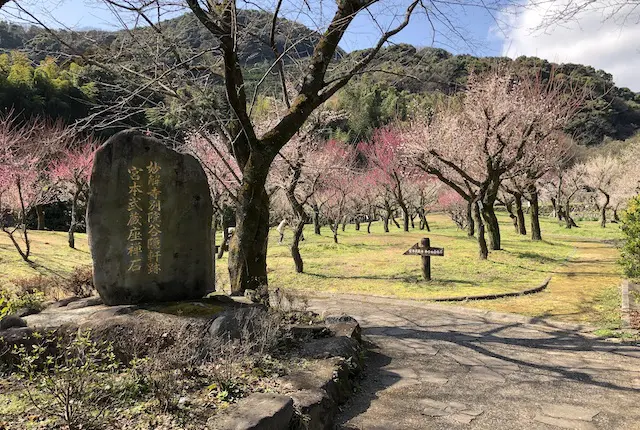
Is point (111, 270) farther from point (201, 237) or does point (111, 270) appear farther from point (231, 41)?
point (231, 41)

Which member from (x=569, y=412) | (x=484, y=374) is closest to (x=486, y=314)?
(x=484, y=374)

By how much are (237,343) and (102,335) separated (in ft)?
4.64

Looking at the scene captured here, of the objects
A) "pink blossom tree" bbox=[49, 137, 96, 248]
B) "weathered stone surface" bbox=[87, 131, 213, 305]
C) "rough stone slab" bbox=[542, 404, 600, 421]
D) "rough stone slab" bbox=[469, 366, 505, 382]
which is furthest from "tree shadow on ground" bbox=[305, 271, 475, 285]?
"pink blossom tree" bbox=[49, 137, 96, 248]

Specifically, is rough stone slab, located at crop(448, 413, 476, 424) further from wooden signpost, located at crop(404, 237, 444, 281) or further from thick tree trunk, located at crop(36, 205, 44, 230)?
thick tree trunk, located at crop(36, 205, 44, 230)

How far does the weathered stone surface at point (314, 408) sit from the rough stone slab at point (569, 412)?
201 cm

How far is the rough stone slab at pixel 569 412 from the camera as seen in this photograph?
12.7ft

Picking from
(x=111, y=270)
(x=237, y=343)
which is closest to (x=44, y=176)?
(x=111, y=270)

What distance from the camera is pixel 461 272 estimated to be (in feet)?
41.6

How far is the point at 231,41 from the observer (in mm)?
5770

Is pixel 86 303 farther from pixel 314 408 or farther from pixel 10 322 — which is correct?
pixel 314 408

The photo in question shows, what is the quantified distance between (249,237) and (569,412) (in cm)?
471

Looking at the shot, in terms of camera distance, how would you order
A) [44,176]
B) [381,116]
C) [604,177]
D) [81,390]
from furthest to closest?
[381,116]
[604,177]
[44,176]
[81,390]

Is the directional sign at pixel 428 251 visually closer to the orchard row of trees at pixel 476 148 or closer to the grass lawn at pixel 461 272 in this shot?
the grass lawn at pixel 461 272

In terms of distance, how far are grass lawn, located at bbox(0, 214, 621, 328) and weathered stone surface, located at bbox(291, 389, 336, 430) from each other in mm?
6010
